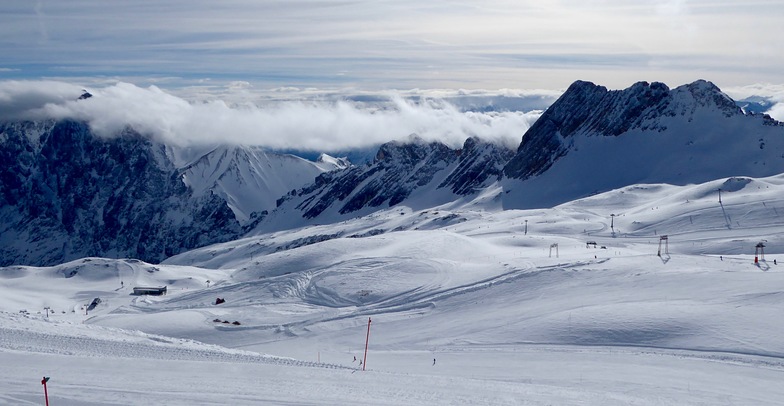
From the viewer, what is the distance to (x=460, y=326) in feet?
164

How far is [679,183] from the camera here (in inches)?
5453

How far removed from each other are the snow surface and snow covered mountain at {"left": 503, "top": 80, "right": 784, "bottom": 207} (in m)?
41.8

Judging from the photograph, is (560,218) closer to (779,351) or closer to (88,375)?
(779,351)

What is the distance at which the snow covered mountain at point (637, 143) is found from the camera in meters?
145

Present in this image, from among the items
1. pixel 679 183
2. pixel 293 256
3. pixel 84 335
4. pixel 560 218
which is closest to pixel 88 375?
pixel 84 335

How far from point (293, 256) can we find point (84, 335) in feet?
182

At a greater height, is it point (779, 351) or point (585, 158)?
point (585, 158)

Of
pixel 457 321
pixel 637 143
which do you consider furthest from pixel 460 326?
pixel 637 143

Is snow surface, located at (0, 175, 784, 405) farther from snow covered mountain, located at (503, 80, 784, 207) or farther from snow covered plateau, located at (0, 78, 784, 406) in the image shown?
snow covered mountain, located at (503, 80, 784, 207)

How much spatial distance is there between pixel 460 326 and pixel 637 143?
125 metres

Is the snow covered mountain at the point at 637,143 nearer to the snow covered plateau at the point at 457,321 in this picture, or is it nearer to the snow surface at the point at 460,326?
the snow covered plateau at the point at 457,321

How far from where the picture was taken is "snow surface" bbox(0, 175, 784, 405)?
2881 cm

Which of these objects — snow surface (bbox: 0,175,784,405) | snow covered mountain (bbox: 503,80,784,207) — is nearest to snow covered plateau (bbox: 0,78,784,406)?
snow surface (bbox: 0,175,784,405)

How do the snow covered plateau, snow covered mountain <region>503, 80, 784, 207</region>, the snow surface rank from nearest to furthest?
the snow surface
the snow covered plateau
snow covered mountain <region>503, 80, 784, 207</region>
